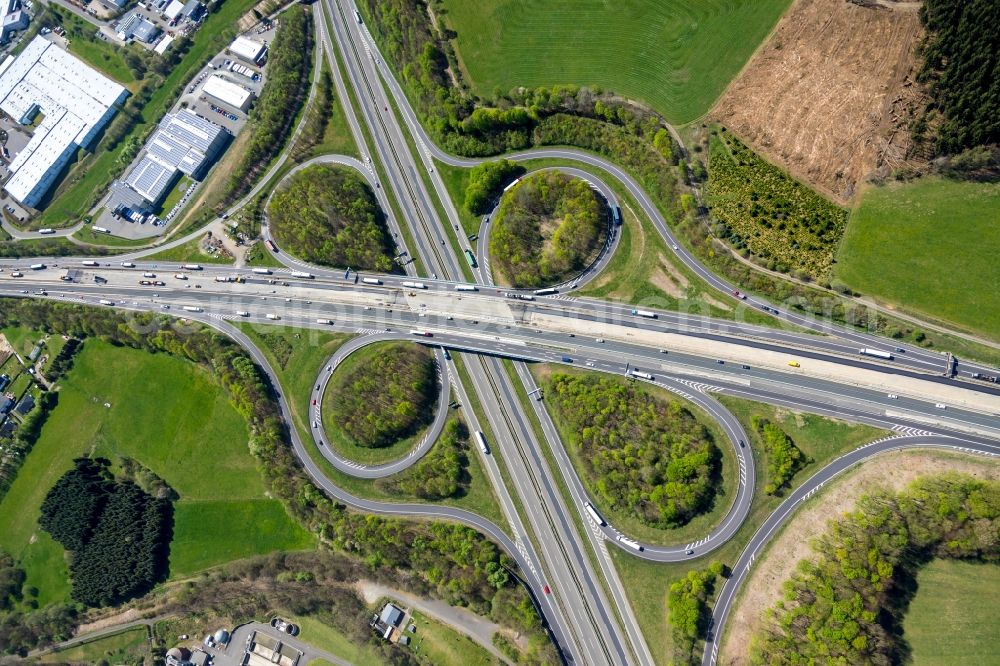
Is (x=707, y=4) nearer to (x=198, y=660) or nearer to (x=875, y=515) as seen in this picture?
(x=875, y=515)

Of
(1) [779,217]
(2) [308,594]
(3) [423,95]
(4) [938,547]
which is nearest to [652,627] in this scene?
(4) [938,547]

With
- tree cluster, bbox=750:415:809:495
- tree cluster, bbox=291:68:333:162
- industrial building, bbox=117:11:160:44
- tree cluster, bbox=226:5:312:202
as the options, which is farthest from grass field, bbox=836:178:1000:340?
industrial building, bbox=117:11:160:44

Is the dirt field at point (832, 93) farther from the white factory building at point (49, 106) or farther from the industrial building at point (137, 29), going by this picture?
the white factory building at point (49, 106)

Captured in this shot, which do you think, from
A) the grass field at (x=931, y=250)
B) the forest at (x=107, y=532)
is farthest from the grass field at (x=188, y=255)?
the grass field at (x=931, y=250)

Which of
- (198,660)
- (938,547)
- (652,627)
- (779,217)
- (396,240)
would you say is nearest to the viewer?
(938,547)

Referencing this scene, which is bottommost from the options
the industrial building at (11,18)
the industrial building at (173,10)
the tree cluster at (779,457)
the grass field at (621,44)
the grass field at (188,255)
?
the grass field at (188,255)

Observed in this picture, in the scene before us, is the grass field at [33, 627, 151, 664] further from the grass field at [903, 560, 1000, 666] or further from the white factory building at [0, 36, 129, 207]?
the grass field at [903, 560, 1000, 666]
